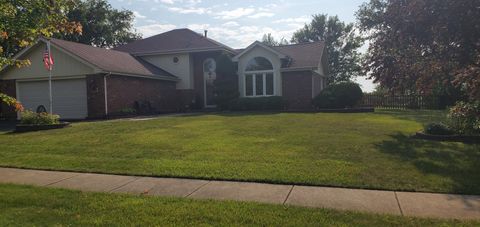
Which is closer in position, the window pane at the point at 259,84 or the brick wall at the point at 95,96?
the brick wall at the point at 95,96

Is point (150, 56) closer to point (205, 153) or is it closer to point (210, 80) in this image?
point (210, 80)

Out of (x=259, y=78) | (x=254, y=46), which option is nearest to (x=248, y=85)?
(x=259, y=78)

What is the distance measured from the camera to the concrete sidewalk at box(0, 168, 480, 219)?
553 cm

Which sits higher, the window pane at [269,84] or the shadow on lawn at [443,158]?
the window pane at [269,84]

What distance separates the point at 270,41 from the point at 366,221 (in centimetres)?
7001

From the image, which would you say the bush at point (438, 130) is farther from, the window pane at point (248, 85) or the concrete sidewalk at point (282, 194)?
the window pane at point (248, 85)

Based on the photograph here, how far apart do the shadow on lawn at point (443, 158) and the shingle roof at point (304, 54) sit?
15093mm

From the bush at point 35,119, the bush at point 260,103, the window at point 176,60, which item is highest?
the window at point 176,60

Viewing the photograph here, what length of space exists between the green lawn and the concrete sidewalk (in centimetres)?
36

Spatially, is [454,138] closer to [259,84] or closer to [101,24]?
[259,84]

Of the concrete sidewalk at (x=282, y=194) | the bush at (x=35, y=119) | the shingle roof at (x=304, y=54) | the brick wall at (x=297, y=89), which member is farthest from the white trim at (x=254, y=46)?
the concrete sidewalk at (x=282, y=194)

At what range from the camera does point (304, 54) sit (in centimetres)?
2864

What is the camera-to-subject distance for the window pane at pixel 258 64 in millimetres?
27389

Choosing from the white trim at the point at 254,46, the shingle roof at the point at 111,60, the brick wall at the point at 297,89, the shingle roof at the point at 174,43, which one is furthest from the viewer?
the shingle roof at the point at 174,43
